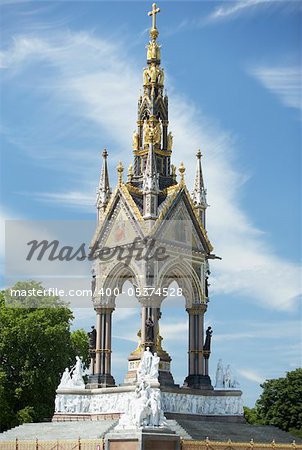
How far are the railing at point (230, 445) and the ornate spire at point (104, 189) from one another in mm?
13168

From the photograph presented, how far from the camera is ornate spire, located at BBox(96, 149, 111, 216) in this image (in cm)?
4003

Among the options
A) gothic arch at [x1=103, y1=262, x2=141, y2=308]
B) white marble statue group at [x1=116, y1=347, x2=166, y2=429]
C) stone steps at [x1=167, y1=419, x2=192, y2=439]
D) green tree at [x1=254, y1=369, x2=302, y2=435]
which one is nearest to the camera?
white marble statue group at [x1=116, y1=347, x2=166, y2=429]

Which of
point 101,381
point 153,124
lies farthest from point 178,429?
point 153,124

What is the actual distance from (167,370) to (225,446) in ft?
23.6

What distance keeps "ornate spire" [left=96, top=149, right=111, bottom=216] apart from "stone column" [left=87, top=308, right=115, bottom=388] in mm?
4599

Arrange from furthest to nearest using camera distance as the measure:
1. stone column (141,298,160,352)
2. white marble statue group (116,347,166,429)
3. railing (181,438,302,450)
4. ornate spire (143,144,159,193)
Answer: ornate spire (143,144,159,193) → stone column (141,298,160,352) → railing (181,438,302,450) → white marble statue group (116,347,166,429)

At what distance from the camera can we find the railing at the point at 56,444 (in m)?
29.3

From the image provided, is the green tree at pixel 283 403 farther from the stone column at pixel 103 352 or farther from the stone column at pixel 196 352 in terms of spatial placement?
the stone column at pixel 103 352

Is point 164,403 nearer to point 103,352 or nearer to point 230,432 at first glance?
point 230,432

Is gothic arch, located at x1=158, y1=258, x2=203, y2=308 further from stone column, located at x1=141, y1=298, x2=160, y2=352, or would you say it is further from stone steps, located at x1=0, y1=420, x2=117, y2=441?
stone steps, located at x1=0, y1=420, x2=117, y2=441

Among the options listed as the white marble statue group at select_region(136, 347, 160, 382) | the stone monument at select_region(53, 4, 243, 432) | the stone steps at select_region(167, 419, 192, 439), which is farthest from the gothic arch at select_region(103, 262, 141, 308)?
the stone steps at select_region(167, 419, 192, 439)

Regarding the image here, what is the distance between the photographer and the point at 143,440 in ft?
92.5

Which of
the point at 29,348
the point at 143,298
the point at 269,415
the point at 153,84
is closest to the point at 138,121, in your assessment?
the point at 153,84

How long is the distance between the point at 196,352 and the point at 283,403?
18.4m
